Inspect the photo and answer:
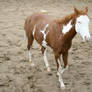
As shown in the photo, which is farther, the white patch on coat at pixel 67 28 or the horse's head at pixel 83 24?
the white patch on coat at pixel 67 28

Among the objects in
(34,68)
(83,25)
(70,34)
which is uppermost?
(83,25)

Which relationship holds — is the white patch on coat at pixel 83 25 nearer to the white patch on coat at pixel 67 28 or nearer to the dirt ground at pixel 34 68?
the white patch on coat at pixel 67 28

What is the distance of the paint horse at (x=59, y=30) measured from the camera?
271cm

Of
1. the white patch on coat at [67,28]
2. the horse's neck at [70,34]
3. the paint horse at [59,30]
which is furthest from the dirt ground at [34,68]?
the white patch on coat at [67,28]

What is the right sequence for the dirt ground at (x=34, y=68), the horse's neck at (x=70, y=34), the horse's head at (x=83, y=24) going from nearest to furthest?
the horse's head at (x=83, y=24)
the horse's neck at (x=70, y=34)
the dirt ground at (x=34, y=68)

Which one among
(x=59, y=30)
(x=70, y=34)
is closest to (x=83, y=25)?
(x=70, y=34)

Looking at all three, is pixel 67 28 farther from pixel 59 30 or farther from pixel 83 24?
pixel 83 24

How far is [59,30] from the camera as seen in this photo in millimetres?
3201

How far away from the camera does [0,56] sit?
455 cm

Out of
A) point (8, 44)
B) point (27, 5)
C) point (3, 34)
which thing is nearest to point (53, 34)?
point (8, 44)

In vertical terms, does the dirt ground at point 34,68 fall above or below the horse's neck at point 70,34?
below

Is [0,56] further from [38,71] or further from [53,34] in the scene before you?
[53,34]

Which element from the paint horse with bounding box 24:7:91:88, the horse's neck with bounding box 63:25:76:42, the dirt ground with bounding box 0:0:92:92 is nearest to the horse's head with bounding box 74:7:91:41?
the paint horse with bounding box 24:7:91:88

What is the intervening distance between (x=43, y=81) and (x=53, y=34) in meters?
0.98
